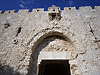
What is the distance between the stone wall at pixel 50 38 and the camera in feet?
11.8

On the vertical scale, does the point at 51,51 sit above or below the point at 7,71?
above

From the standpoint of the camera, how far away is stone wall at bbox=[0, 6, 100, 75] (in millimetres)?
3600

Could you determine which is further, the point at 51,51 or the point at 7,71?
the point at 51,51

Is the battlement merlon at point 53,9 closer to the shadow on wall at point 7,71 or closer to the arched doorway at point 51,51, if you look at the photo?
the arched doorway at point 51,51

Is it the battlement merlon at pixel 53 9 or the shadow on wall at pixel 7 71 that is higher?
the battlement merlon at pixel 53 9

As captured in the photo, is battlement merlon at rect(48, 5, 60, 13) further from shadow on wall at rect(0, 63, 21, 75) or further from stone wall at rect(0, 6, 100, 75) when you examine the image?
shadow on wall at rect(0, 63, 21, 75)

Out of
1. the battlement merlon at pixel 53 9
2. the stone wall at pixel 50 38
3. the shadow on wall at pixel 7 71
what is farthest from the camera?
the battlement merlon at pixel 53 9

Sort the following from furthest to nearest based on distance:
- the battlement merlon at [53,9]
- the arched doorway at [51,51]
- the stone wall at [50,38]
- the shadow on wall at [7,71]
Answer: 1. the battlement merlon at [53,9]
2. the arched doorway at [51,51]
3. the stone wall at [50,38]
4. the shadow on wall at [7,71]

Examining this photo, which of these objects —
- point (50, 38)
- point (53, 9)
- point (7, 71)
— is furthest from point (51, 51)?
point (53, 9)

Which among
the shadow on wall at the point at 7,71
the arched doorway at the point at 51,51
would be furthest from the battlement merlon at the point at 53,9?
the shadow on wall at the point at 7,71

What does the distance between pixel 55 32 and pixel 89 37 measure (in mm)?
1755

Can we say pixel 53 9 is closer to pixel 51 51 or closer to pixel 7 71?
pixel 51 51

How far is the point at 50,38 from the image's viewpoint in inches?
187

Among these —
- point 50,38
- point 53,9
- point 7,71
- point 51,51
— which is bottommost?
point 7,71
